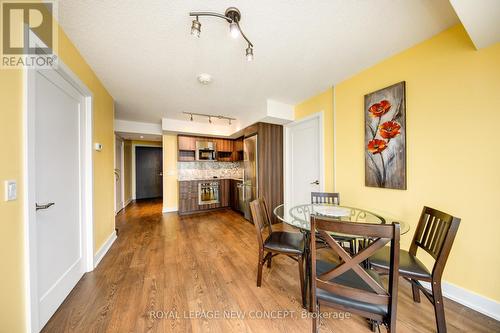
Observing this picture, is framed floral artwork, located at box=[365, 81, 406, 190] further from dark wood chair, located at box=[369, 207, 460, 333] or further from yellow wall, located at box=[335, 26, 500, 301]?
dark wood chair, located at box=[369, 207, 460, 333]

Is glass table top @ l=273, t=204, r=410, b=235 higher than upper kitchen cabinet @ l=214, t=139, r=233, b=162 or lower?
lower

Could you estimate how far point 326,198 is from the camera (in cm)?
240

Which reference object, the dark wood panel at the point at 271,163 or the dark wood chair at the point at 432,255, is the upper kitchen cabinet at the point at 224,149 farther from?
the dark wood chair at the point at 432,255

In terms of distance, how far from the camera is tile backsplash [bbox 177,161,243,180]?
498 cm

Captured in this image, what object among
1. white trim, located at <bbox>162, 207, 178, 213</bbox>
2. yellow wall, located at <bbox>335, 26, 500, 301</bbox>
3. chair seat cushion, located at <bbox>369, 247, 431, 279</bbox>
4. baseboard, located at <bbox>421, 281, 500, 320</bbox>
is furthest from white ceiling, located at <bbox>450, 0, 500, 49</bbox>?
white trim, located at <bbox>162, 207, 178, 213</bbox>

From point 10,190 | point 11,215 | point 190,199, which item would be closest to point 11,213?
point 11,215

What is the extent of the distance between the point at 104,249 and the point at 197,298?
1.71m

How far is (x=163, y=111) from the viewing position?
12.0 ft

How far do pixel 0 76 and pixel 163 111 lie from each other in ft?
9.31

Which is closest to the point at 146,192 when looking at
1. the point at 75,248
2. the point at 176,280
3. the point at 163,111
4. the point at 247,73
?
the point at 163,111

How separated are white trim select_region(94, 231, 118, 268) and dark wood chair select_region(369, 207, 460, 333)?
2.98 meters

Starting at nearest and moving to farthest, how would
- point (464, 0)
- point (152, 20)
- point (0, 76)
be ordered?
point (0, 76) → point (464, 0) → point (152, 20)

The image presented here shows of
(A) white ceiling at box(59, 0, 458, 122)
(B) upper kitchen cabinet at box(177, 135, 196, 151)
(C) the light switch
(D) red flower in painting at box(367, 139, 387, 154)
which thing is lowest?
(C) the light switch

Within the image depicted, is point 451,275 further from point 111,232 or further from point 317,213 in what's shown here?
point 111,232
